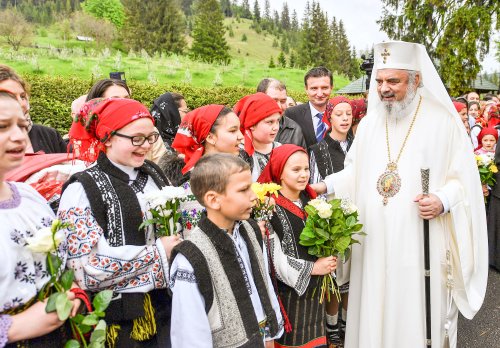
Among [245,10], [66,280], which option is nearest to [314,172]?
[66,280]

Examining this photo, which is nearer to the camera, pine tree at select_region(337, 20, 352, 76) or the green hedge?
the green hedge

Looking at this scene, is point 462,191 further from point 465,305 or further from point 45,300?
point 45,300

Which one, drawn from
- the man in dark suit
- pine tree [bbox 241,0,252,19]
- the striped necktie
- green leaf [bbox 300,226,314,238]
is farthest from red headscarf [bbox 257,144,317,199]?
pine tree [bbox 241,0,252,19]

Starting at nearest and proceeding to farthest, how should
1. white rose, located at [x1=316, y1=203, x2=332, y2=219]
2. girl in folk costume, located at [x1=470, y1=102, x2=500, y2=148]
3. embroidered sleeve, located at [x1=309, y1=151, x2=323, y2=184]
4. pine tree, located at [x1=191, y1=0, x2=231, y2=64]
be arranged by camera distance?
white rose, located at [x1=316, y1=203, x2=332, y2=219], embroidered sleeve, located at [x1=309, y1=151, x2=323, y2=184], girl in folk costume, located at [x1=470, y1=102, x2=500, y2=148], pine tree, located at [x1=191, y1=0, x2=231, y2=64]

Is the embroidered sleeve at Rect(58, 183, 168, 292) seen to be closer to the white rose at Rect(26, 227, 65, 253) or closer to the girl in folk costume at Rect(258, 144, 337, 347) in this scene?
the white rose at Rect(26, 227, 65, 253)

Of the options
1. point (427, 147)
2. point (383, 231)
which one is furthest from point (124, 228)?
point (427, 147)

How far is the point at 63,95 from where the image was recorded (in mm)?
13539

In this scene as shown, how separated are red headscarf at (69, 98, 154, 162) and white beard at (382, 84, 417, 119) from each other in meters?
2.23

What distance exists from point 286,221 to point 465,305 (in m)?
1.73

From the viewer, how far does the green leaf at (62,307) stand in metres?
1.83

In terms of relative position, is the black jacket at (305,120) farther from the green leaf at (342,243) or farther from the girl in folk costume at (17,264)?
the girl in folk costume at (17,264)

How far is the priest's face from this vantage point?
374 cm

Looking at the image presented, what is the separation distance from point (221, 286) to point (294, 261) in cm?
113

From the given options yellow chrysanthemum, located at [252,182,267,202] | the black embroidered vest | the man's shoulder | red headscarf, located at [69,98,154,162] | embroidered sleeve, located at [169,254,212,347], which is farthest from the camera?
the man's shoulder
